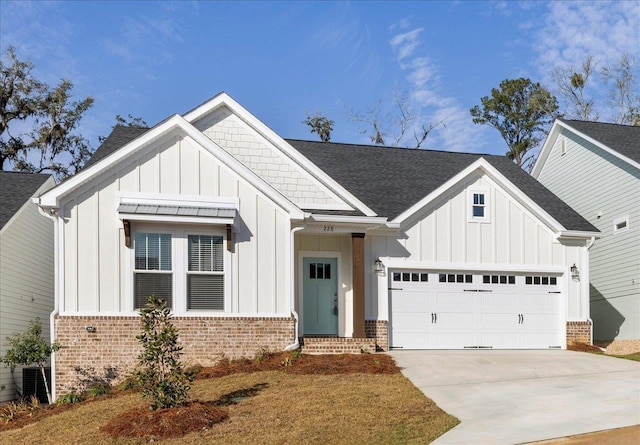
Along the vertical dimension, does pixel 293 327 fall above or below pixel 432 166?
below

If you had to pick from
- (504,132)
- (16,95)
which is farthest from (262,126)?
(504,132)

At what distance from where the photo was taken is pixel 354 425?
1082 centimetres

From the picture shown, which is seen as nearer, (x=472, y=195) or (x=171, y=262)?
(x=171, y=262)

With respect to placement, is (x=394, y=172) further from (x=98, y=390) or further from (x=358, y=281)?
(x=98, y=390)

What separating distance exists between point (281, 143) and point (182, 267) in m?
4.10

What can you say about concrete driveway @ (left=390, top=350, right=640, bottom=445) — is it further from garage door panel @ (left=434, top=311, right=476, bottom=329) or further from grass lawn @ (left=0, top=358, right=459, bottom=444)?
garage door panel @ (left=434, top=311, right=476, bottom=329)

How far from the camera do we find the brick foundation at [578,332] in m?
20.0

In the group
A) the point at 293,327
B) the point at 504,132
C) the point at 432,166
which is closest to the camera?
the point at 293,327

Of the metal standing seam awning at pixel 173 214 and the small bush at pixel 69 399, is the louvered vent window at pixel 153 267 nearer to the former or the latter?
the metal standing seam awning at pixel 173 214

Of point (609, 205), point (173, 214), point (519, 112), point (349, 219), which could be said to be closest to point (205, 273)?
point (173, 214)

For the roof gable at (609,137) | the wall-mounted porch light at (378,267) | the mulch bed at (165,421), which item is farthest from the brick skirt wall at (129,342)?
the roof gable at (609,137)

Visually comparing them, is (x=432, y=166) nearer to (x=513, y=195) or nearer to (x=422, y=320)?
(x=513, y=195)

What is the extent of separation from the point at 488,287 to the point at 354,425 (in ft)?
32.0

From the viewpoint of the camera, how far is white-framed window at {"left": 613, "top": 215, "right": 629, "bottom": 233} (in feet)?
73.8
